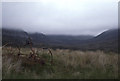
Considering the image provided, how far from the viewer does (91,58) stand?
7.98 metres

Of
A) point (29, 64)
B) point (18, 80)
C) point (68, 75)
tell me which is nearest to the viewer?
point (18, 80)

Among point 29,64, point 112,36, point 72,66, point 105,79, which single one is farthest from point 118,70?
point 112,36

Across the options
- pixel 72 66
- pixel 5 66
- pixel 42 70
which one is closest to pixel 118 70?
pixel 72 66

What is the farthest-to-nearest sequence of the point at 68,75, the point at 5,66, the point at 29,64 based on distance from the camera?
the point at 29,64, the point at 5,66, the point at 68,75

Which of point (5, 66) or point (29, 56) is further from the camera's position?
point (29, 56)

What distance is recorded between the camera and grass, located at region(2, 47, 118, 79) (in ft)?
19.4

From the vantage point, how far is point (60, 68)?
6.82m

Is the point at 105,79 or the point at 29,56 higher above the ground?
the point at 29,56

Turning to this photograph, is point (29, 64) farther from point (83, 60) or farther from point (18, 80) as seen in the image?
point (83, 60)

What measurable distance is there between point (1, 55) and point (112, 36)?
866 inches

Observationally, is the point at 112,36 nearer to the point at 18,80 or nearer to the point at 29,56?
the point at 29,56

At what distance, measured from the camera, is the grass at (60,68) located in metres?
5.93

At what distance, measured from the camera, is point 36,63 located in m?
7.06

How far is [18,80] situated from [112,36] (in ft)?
76.6
